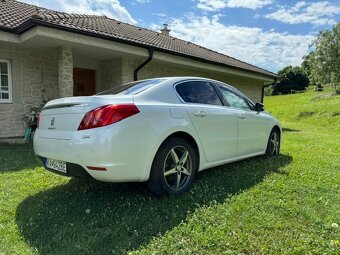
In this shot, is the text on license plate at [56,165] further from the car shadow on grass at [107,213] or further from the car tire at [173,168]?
the car tire at [173,168]

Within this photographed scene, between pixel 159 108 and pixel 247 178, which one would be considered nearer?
pixel 159 108

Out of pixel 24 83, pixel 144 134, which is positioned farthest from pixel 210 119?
pixel 24 83

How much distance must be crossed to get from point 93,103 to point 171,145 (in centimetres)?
102

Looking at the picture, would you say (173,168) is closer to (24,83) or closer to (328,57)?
(24,83)

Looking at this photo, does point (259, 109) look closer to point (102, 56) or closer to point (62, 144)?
point (62, 144)

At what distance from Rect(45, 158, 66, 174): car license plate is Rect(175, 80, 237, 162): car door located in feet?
5.39

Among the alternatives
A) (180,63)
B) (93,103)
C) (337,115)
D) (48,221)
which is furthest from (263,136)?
(337,115)

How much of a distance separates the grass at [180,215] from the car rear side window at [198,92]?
3.77 ft

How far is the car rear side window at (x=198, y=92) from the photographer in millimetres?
4164

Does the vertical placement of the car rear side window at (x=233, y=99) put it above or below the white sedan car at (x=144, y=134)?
above

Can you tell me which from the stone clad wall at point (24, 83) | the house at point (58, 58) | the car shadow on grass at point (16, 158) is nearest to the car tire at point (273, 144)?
the car shadow on grass at point (16, 158)

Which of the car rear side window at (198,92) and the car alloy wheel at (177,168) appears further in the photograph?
the car rear side window at (198,92)

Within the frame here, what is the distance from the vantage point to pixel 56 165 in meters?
3.53

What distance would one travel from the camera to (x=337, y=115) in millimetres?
20125
